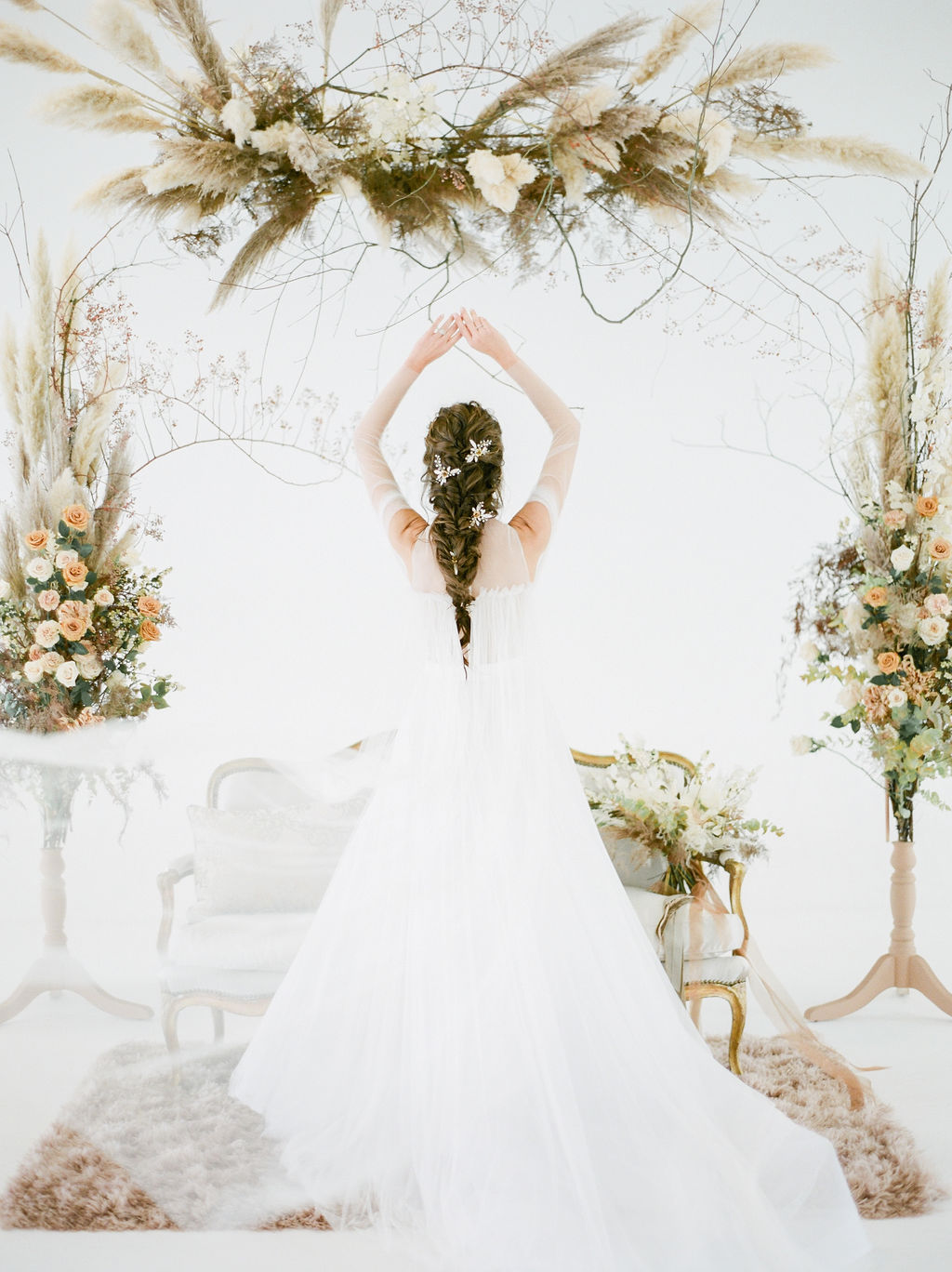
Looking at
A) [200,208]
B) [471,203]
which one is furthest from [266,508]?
[471,203]

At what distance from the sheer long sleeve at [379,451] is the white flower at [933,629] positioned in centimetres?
209

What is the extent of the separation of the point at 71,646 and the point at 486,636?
77.2 inches

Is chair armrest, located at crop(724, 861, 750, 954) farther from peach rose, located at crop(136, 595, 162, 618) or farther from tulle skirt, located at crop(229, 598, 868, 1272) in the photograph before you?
peach rose, located at crop(136, 595, 162, 618)

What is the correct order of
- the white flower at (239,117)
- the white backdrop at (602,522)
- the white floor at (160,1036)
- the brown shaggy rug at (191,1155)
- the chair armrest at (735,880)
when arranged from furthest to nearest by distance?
the white backdrop at (602,522) → the white flower at (239,117) → the chair armrest at (735,880) → the brown shaggy rug at (191,1155) → the white floor at (160,1036)

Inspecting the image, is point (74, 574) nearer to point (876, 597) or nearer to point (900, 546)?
point (876, 597)

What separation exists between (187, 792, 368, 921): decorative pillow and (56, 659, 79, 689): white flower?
2.43 feet

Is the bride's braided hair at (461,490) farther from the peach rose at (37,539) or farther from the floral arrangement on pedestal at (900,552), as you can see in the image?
the floral arrangement on pedestal at (900,552)

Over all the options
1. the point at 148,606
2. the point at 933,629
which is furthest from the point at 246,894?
the point at 933,629

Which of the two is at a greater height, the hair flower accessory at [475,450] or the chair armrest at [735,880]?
the hair flower accessory at [475,450]

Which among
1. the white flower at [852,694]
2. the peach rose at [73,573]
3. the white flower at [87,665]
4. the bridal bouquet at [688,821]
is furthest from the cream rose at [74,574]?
the white flower at [852,694]

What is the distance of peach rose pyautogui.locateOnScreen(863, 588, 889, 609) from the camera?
13.0ft

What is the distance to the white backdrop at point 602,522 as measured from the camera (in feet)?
12.9

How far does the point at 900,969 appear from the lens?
4.02 m

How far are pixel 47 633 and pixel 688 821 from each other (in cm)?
233
